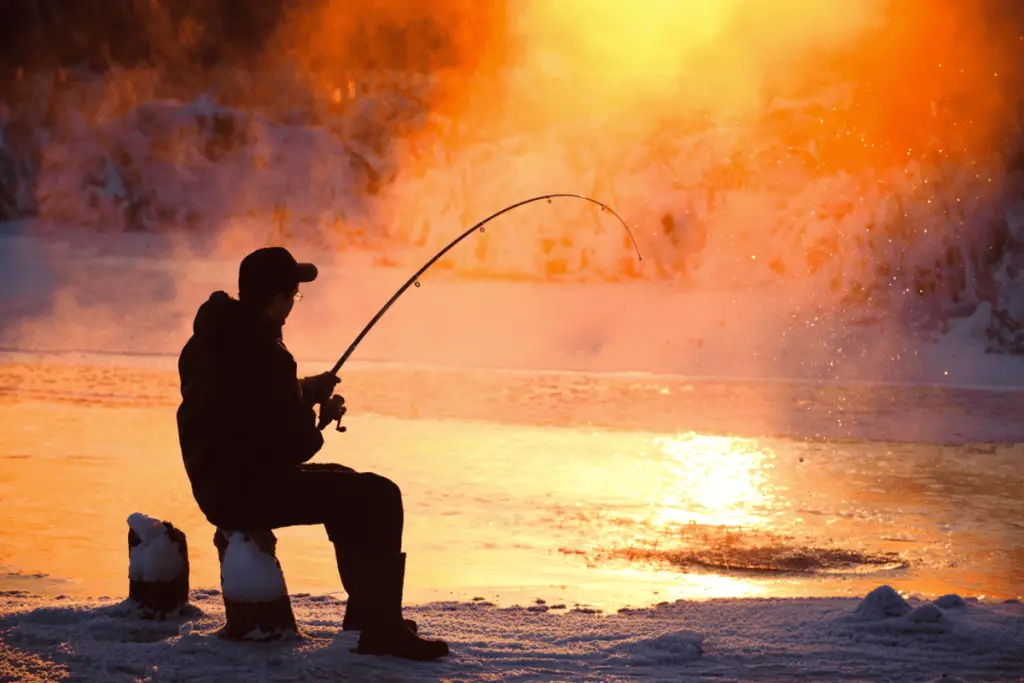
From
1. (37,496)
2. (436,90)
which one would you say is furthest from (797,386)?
(436,90)

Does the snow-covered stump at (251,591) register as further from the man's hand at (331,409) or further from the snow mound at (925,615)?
the snow mound at (925,615)

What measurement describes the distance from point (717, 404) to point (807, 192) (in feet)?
31.7

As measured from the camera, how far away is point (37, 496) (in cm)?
816

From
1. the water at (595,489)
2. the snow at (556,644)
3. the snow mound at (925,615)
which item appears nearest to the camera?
the snow at (556,644)

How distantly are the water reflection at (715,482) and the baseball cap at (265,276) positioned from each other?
3320mm

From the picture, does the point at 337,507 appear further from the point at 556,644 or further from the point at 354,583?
the point at 556,644

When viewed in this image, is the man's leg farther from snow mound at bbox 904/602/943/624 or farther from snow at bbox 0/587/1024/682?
snow mound at bbox 904/602/943/624

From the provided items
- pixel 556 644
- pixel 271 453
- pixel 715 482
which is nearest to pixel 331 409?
pixel 271 453

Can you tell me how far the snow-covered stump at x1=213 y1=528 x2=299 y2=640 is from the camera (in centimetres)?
496

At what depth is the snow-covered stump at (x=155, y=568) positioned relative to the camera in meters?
5.29

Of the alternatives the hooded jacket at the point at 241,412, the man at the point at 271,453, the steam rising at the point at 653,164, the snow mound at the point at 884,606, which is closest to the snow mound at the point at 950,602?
the snow mound at the point at 884,606

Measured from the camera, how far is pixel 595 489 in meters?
8.71

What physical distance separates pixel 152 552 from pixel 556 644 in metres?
1.34

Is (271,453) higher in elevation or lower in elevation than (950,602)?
higher
